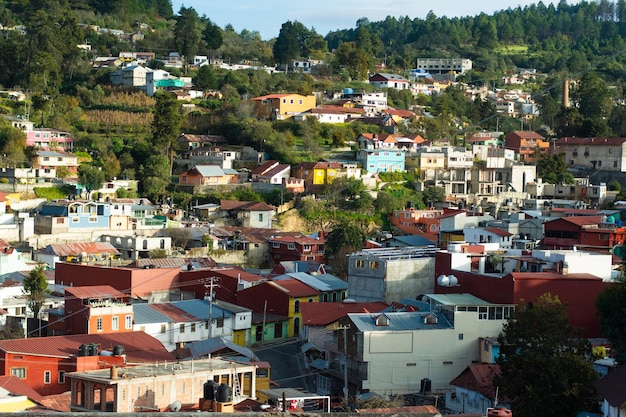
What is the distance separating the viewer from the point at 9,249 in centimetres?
2644

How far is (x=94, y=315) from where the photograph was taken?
19.9m

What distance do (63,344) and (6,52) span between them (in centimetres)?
2572

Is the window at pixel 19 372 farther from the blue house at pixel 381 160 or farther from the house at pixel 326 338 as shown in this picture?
the blue house at pixel 381 160

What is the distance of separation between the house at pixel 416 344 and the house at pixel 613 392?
4574mm

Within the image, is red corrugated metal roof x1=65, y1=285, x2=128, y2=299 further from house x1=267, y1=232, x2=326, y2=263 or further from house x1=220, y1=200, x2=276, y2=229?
house x1=220, y1=200, x2=276, y2=229

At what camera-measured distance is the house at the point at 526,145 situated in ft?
141

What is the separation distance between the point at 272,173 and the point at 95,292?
14648 mm

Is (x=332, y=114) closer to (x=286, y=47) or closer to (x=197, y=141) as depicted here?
(x=197, y=141)

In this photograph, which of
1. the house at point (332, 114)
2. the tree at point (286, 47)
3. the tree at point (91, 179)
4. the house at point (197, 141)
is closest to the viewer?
the tree at point (91, 179)

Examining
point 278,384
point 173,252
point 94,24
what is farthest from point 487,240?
point 94,24

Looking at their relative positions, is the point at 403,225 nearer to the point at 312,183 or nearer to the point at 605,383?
the point at 312,183

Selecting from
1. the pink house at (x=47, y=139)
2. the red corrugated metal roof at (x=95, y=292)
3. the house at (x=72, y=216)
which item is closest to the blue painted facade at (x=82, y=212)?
the house at (x=72, y=216)

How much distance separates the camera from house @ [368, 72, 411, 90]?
48031mm

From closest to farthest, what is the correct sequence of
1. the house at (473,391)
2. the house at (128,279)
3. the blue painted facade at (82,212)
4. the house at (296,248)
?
the house at (473,391), the house at (128,279), the house at (296,248), the blue painted facade at (82,212)
